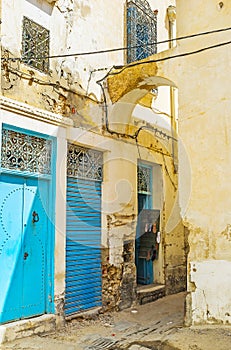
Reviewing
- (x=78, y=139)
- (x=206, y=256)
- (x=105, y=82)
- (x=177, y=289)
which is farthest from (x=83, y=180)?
(x=177, y=289)

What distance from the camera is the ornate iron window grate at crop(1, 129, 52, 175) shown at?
553 cm

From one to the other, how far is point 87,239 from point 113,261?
773mm

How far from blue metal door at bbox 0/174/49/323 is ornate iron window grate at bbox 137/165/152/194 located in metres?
2.98

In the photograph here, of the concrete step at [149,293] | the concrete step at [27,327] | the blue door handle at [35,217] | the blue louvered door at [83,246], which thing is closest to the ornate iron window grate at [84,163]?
the blue louvered door at [83,246]

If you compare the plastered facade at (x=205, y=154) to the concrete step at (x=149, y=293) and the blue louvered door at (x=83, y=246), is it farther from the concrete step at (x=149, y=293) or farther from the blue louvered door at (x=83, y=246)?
the concrete step at (x=149, y=293)

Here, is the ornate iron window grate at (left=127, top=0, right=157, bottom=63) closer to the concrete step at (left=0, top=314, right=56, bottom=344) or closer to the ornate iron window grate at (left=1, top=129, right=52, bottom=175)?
the ornate iron window grate at (left=1, top=129, right=52, bottom=175)

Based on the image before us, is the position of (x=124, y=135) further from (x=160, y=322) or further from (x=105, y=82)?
(x=160, y=322)

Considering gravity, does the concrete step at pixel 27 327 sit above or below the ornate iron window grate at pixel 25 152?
below

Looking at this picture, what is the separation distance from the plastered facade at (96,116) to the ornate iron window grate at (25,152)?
0.17 meters

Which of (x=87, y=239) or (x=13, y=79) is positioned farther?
(x=87, y=239)

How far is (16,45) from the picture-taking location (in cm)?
570

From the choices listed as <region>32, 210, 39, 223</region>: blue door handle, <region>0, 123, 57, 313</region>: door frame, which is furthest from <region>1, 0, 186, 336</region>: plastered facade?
<region>32, 210, 39, 223</region>: blue door handle

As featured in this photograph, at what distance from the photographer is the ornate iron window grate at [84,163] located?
6.71 metres

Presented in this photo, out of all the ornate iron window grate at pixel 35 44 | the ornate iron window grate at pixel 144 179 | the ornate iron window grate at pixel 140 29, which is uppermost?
the ornate iron window grate at pixel 140 29
